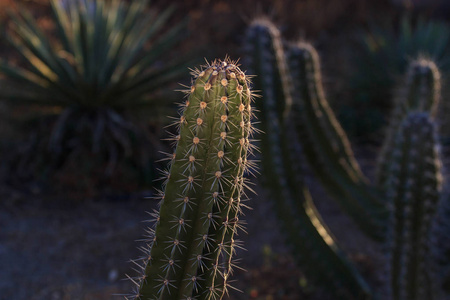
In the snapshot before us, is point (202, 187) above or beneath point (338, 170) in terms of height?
beneath

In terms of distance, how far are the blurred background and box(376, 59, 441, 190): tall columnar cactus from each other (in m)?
0.73

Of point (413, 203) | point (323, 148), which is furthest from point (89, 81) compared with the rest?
point (413, 203)

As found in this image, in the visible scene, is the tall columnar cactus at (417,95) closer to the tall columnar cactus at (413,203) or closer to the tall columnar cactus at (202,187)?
the tall columnar cactus at (413,203)

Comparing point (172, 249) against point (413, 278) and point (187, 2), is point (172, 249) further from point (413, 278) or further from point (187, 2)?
point (187, 2)

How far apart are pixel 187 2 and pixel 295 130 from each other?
575cm

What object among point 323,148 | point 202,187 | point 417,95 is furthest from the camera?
point 417,95

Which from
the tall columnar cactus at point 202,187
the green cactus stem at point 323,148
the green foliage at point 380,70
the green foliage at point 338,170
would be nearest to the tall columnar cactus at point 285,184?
the green foliage at point 338,170

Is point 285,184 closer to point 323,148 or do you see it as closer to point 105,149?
point 323,148

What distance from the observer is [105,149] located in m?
5.05

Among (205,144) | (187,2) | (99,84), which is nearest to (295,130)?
(205,144)

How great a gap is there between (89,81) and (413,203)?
3507 mm

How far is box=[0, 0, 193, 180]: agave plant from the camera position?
16.2ft

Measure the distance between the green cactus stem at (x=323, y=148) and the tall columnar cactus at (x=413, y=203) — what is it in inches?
20.6

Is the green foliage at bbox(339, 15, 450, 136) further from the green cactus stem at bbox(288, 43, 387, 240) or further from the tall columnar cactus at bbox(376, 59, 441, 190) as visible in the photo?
the green cactus stem at bbox(288, 43, 387, 240)
